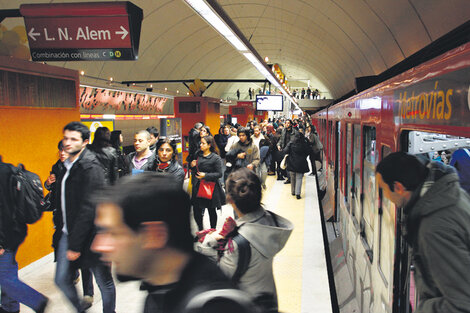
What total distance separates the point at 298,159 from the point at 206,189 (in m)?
4.52

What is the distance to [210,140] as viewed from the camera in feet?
19.4

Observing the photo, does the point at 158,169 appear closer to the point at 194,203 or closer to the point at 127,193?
the point at 194,203

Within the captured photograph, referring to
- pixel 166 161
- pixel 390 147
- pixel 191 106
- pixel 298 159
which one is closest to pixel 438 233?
pixel 390 147

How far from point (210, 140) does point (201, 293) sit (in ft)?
15.6

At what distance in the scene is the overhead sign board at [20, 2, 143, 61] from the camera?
17.2 ft

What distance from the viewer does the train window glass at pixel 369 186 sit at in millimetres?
3544

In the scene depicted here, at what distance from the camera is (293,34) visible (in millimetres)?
25266

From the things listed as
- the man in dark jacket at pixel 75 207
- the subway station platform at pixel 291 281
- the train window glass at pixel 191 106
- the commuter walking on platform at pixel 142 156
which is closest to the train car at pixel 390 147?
the subway station platform at pixel 291 281

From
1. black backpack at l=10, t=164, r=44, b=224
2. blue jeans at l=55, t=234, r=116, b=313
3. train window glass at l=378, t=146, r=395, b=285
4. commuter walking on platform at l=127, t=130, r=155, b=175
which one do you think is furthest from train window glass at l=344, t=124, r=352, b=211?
black backpack at l=10, t=164, r=44, b=224

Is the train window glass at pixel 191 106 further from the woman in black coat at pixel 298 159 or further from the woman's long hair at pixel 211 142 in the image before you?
the woman's long hair at pixel 211 142

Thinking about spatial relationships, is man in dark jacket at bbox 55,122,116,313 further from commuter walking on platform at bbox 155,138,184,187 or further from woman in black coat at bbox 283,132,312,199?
woman in black coat at bbox 283,132,312,199

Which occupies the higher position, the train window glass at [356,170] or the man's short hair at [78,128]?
the man's short hair at [78,128]

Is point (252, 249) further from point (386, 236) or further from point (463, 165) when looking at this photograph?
point (463, 165)

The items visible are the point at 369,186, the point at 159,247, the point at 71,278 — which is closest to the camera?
the point at 159,247
